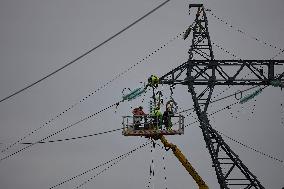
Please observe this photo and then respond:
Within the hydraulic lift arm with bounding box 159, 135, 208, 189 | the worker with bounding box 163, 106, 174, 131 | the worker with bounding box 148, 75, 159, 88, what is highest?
the worker with bounding box 148, 75, 159, 88

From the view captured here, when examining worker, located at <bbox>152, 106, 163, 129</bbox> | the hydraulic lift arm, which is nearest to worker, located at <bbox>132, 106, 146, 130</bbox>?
worker, located at <bbox>152, 106, 163, 129</bbox>

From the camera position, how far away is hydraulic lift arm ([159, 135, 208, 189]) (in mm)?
15781

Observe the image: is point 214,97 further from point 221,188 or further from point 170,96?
point 221,188

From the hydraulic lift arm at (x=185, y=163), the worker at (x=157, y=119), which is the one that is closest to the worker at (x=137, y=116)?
the worker at (x=157, y=119)

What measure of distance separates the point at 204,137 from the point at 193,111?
131cm

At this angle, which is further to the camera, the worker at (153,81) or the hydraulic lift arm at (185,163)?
the worker at (153,81)

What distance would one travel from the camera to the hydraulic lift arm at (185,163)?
1578cm

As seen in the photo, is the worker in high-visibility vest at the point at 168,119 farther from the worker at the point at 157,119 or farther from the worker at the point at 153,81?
the worker at the point at 153,81

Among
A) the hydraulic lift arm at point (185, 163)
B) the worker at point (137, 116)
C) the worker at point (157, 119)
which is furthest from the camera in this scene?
the worker at point (137, 116)

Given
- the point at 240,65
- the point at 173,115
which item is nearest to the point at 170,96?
the point at 173,115

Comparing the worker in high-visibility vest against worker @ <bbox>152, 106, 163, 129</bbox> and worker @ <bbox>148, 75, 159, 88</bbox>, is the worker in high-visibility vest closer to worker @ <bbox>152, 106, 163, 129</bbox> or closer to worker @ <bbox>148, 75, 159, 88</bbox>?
worker @ <bbox>152, 106, 163, 129</bbox>

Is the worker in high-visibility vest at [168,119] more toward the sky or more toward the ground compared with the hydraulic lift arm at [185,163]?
more toward the sky

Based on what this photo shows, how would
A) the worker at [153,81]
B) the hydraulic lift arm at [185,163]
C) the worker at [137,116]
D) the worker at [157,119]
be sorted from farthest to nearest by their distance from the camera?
the worker at [153,81] < the worker at [137,116] < the worker at [157,119] < the hydraulic lift arm at [185,163]

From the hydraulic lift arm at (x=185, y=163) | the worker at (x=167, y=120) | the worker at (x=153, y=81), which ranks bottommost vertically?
the hydraulic lift arm at (x=185, y=163)
